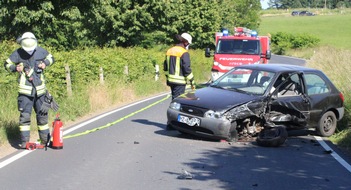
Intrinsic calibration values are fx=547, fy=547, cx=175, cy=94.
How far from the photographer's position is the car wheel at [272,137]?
10.0 metres

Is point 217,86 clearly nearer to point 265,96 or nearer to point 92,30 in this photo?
point 265,96

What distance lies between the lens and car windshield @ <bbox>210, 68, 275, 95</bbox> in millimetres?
10935

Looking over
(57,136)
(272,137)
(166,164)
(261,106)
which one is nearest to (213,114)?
(261,106)

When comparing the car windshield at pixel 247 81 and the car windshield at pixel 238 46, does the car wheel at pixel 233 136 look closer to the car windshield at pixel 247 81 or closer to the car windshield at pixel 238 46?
the car windshield at pixel 247 81

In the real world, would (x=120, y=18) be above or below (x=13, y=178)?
above

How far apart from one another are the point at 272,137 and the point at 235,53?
1101 cm

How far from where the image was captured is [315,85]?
11750 mm

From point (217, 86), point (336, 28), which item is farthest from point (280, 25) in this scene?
point (217, 86)

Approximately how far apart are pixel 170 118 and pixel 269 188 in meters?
3.97

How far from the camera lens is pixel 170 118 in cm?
1069

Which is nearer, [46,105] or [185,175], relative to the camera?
[185,175]

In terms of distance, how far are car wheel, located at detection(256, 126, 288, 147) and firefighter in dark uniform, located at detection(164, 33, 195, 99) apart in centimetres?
194

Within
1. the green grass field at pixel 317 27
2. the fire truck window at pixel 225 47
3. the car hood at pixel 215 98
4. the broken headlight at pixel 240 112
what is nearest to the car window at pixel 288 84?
the car hood at pixel 215 98

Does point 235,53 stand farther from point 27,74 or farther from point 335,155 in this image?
point 27,74
